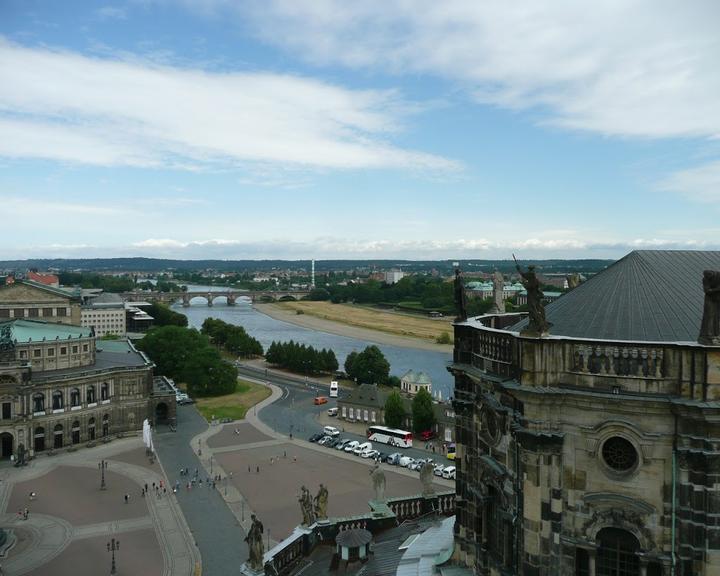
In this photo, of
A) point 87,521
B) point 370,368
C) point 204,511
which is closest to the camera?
point 87,521

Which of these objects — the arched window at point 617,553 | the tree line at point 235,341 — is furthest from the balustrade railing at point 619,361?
the tree line at point 235,341

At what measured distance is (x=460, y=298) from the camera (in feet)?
60.1

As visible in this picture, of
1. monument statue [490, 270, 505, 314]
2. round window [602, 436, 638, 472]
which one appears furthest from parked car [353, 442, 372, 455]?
round window [602, 436, 638, 472]

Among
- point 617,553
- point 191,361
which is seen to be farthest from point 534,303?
point 191,361

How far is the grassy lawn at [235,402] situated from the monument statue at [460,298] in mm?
68526

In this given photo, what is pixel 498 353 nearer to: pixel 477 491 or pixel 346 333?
pixel 477 491

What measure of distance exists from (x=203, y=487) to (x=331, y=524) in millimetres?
37097

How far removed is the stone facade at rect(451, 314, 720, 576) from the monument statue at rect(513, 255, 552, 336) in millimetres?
295

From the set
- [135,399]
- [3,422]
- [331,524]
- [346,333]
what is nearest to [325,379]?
[135,399]

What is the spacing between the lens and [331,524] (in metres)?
22.1

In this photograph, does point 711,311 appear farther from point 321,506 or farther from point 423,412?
point 423,412

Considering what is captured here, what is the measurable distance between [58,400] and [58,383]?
1920 millimetres

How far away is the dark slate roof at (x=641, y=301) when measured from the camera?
1401 cm

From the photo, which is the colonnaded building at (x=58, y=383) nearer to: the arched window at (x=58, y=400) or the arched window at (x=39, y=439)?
the arched window at (x=39, y=439)
